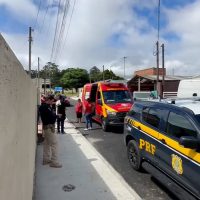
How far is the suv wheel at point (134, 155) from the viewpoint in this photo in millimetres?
7412

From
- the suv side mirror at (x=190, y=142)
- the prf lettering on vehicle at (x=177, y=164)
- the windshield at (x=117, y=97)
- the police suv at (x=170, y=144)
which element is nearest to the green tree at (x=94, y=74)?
the windshield at (x=117, y=97)

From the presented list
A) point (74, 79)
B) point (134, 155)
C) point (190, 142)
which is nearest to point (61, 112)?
point (134, 155)

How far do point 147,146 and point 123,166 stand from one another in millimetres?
1793

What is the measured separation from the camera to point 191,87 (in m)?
15.9

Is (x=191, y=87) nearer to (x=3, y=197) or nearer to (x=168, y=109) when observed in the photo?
(x=168, y=109)

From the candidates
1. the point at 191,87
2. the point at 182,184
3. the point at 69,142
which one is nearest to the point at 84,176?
the point at 182,184

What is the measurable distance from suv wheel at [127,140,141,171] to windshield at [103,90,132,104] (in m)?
7.51

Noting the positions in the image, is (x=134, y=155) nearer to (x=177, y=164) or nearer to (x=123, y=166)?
(x=123, y=166)

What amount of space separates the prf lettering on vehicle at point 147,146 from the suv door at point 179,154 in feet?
1.16

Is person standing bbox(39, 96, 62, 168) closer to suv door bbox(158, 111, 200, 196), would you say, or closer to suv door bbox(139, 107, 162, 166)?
suv door bbox(139, 107, 162, 166)

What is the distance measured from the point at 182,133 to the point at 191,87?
1113cm

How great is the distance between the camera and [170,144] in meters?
5.52

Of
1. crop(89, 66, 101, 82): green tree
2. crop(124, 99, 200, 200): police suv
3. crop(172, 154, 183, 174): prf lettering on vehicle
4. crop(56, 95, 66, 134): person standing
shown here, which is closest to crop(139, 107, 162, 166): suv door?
crop(124, 99, 200, 200): police suv

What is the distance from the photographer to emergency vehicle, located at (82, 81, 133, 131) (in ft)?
47.8
